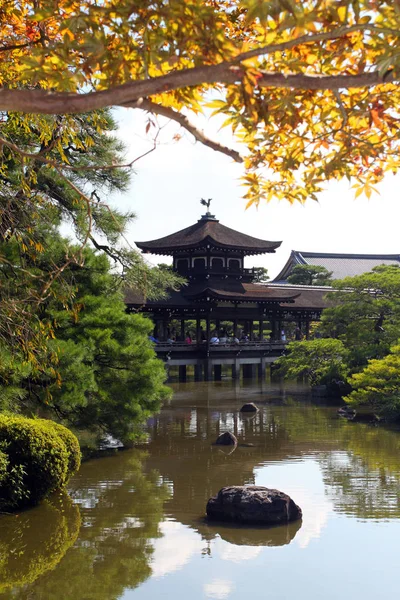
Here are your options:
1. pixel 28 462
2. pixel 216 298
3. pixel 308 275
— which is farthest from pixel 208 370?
pixel 28 462

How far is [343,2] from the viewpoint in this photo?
3.20 metres

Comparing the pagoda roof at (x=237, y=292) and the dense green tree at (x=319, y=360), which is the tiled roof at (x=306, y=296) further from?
the dense green tree at (x=319, y=360)

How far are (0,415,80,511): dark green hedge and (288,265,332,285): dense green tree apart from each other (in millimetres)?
36878

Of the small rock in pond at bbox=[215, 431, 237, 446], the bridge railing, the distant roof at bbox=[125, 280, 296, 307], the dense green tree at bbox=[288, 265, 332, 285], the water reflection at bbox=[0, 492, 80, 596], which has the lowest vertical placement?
the water reflection at bbox=[0, 492, 80, 596]

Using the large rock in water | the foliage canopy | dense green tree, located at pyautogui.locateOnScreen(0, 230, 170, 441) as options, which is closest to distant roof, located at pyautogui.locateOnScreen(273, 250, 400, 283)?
dense green tree, located at pyautogui.locateOnScreen(0, 230, 170, 441)

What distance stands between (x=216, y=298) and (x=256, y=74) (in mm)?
26215

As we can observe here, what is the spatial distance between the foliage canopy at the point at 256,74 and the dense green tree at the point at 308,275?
40970mm

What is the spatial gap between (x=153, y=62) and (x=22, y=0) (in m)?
3.00

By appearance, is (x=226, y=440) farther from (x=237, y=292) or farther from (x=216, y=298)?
(x=237, y=292)

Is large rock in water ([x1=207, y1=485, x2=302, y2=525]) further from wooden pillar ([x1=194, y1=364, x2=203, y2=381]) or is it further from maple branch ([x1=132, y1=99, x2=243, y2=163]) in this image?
wooden pillar ([x1=194, y1=364, x2=203, y2=381])

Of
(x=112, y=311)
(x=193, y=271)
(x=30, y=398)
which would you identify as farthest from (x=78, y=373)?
(x=193, y=271)

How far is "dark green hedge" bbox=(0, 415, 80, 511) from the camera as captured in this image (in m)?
8.59

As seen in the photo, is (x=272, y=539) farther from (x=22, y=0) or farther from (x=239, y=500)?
(x=22, y=0)

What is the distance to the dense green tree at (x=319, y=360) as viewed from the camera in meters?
22.0
